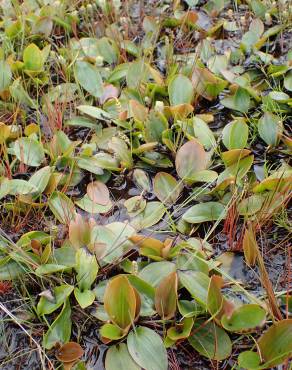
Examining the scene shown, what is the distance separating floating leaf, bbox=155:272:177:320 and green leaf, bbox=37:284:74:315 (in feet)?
0.74

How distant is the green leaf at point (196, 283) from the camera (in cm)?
121

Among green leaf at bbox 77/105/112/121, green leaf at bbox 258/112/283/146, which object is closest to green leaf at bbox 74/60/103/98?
green leaf at bbox 77/105/112/121

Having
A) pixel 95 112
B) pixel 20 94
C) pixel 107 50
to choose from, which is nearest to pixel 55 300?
pixel 95 112

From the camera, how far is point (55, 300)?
126 centimetres

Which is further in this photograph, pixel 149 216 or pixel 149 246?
pixel 149 216

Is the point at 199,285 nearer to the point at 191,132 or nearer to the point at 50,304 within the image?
the point at 50,304

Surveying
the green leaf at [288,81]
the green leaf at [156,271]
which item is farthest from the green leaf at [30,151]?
the green leaf at [288,81]

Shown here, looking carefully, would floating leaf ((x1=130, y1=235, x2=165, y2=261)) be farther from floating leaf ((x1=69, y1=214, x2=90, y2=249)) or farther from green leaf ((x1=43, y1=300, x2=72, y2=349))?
green leaf ((x1=43, y1=300, x2=72, y2=349))

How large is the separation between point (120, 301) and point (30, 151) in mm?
675

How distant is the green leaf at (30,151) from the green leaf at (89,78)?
35cm

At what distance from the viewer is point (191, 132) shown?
1.69 metres

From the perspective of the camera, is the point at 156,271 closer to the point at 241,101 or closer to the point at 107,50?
the point at 241,101

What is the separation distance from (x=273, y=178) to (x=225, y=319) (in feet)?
1.54

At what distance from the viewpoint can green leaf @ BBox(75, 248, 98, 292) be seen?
4.18 ft
